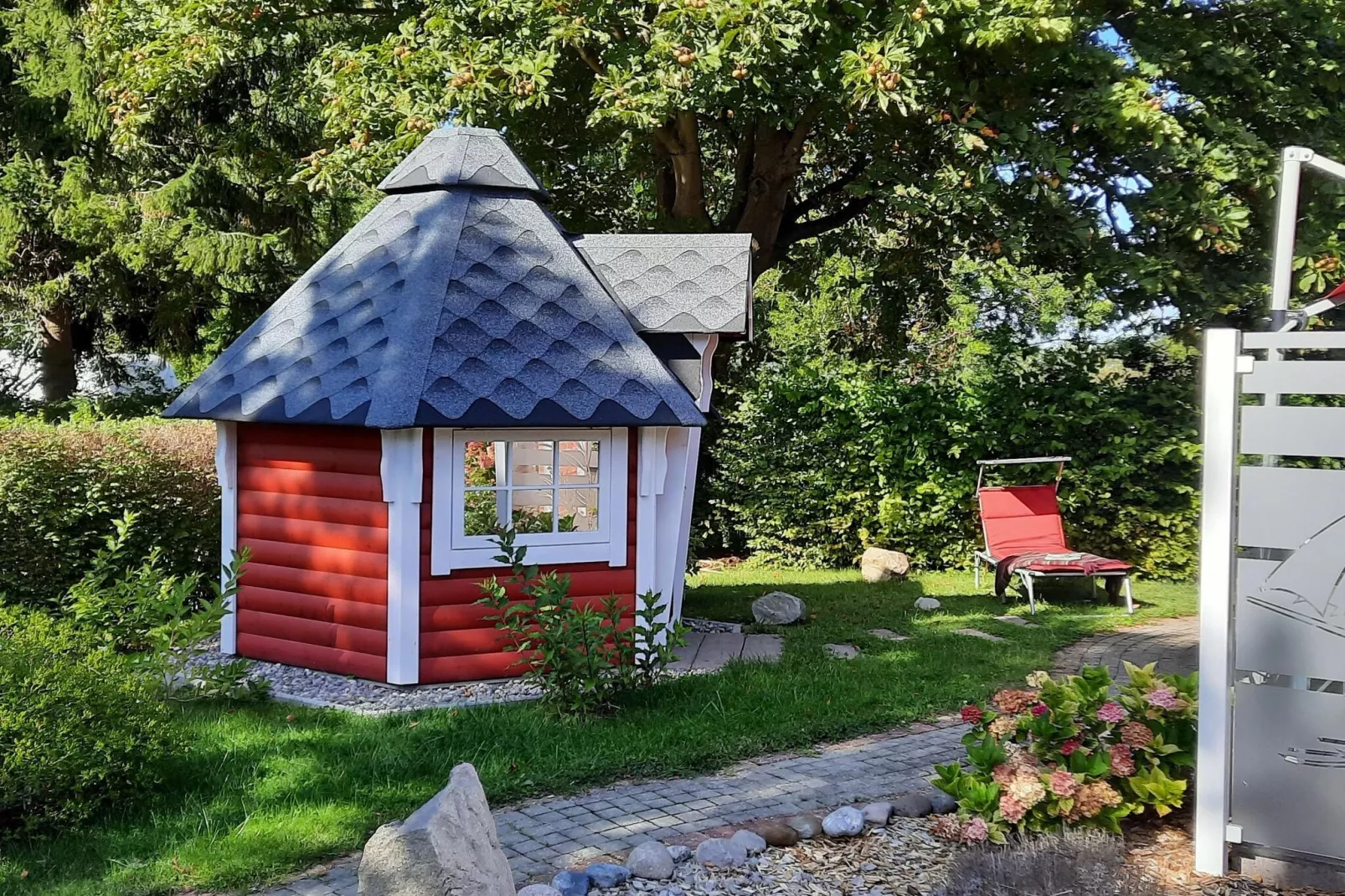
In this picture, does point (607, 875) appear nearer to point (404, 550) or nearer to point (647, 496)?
point (404, 550)

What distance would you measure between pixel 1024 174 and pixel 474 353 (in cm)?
621

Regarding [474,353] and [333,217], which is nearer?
[474,353]

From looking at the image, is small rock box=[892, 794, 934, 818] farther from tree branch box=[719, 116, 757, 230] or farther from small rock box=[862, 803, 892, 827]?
tree branch box=[719, 116, 757, 230]

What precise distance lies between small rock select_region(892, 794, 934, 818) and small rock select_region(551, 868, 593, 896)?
1.58 metres

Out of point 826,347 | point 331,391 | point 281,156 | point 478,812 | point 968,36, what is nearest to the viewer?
point 478,812

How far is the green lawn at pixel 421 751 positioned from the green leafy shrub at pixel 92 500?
289 centimetres

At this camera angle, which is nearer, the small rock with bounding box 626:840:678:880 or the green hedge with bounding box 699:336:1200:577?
the small rock with bounding box 626:840:678:880

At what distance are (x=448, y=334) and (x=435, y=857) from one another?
447 cm

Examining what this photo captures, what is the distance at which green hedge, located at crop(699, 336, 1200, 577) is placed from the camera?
12.8 metres

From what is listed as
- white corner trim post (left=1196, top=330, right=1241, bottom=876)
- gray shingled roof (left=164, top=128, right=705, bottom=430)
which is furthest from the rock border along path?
gray shingled roof (left=164, top=128, right=705, bottom=430)

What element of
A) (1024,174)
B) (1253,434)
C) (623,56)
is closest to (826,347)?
(1024,174)

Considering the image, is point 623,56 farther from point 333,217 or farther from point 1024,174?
point 333,217

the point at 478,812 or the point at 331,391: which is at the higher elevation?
the point at 331,391

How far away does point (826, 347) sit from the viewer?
19.1 meters
